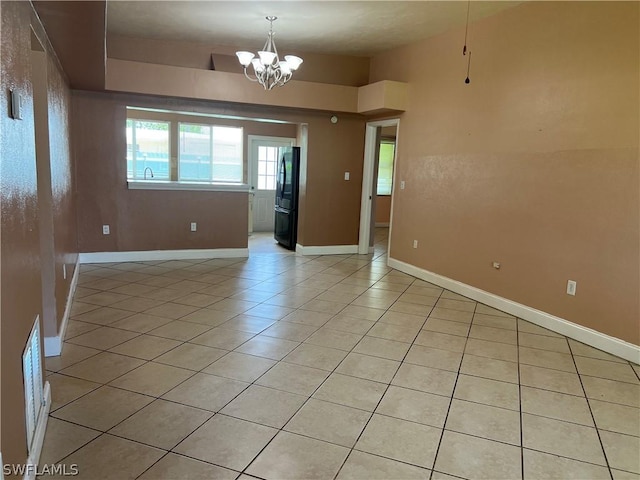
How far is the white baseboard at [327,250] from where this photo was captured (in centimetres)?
654

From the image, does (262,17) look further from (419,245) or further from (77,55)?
(419,245)

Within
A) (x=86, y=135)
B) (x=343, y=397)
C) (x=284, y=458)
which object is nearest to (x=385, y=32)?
(x=86, y=135)

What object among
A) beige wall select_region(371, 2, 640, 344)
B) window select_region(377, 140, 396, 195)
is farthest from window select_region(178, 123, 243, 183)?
beige wall select_region(371, 2, 640, 344)

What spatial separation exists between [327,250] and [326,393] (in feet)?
14.0

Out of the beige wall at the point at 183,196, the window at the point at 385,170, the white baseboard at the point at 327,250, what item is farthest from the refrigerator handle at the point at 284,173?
the window at the point at 385,170

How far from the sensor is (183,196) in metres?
5.73

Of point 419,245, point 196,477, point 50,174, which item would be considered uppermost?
point 50,174

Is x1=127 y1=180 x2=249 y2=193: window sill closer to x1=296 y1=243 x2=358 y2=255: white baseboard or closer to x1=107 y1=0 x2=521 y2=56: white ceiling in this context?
x1=296 y1=243 x2=358 y2=255: white baseboard

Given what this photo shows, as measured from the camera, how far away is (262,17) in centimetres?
457

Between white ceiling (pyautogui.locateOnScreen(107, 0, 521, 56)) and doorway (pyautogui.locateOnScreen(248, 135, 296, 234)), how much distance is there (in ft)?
9.07

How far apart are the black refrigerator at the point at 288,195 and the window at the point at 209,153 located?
1.34 metres

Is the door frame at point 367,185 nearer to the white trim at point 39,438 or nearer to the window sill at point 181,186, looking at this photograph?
the window sill at point 181,186

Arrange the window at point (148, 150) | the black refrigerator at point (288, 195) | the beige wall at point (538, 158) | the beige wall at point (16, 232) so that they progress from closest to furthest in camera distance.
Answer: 1. the beige wall at point (16, 232)
2. the beige wall at point (538, 158)
3. the black refrigerator at point (288, 195)
4. the window at point (148, 150)

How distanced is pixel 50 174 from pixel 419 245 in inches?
161
